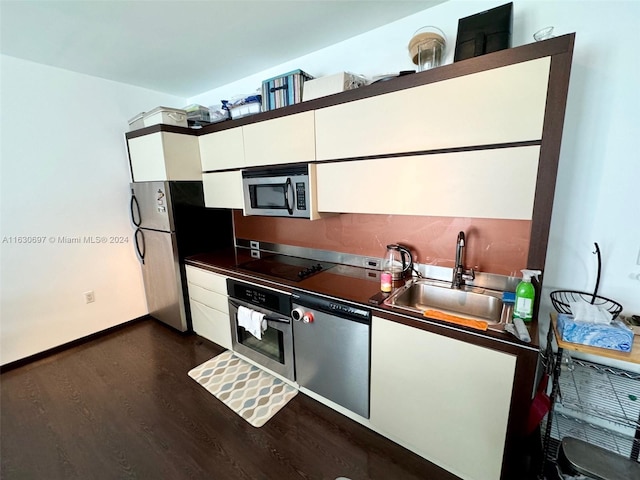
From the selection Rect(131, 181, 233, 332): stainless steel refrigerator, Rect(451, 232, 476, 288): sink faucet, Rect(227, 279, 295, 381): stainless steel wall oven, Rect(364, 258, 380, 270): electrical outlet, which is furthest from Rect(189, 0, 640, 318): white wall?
Rect(131, 181, 233, 332): stainless steel refrigerator

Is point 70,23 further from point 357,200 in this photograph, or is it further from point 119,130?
point 357,200

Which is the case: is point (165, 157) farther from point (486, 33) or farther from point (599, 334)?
point (599, 334)

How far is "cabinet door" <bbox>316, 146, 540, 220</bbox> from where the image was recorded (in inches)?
49.4

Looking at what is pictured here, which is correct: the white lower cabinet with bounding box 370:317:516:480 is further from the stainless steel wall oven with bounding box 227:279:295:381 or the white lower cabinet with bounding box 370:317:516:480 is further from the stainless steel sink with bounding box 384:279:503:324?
the stainless steel wall oven with bounding box 227:279:295:381

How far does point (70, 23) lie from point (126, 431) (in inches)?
104

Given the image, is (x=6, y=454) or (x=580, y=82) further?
(x=6, y=454)

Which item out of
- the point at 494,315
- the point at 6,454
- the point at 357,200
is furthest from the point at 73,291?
the point at 494,315

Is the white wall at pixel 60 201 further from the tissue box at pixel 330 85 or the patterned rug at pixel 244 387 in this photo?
the tissue box at pixel 330 85

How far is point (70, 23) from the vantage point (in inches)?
69.5

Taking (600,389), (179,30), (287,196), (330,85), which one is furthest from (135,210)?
(600,389)

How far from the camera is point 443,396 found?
1337 millimetres

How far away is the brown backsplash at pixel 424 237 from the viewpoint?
61.0 inches

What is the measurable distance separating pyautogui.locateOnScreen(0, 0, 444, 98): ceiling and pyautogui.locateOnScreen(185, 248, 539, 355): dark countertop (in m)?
1.70

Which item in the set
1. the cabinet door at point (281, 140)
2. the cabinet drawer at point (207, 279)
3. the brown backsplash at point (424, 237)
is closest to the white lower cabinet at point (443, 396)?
the brown backsplash at point (424, 237)
